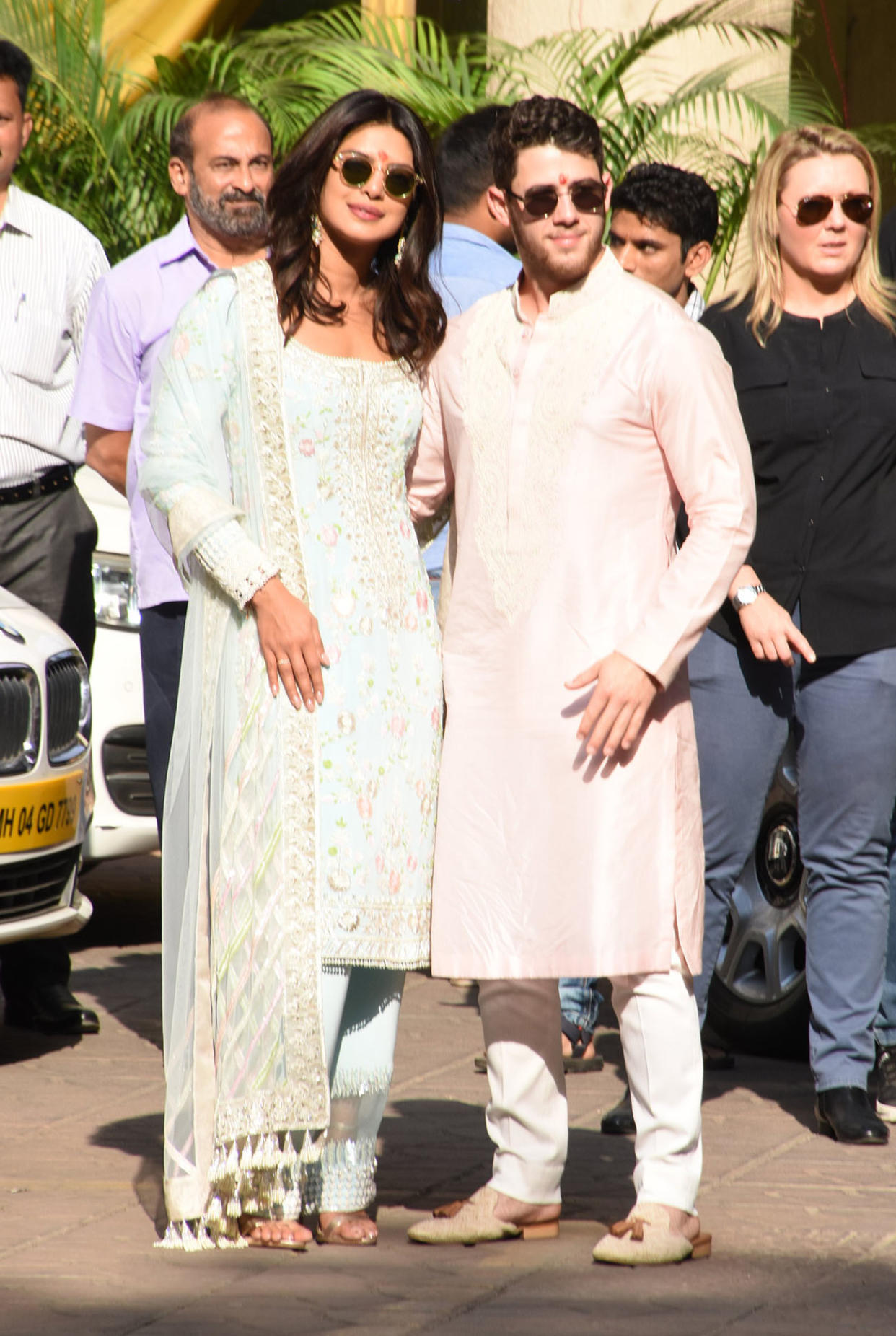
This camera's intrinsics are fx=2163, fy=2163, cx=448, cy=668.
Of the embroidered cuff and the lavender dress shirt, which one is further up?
the lavender dress shirt

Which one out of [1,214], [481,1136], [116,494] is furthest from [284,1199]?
[116,494]

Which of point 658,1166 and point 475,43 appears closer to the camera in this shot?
point 658,1166

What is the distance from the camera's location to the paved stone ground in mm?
3514

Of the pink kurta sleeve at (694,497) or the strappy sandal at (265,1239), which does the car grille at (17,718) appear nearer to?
the strappy sandal at (265,1239)

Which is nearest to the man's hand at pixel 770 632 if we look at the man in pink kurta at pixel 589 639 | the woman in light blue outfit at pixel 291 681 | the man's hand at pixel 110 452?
the man in pink kurta at pixel 589 639

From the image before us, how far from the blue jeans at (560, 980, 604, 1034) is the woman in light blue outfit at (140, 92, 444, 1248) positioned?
164 cm

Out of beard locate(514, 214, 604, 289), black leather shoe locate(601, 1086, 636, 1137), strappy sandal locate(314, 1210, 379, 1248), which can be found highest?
beard locate(514, 214, 604, 289)

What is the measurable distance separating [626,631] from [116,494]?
3756 mm

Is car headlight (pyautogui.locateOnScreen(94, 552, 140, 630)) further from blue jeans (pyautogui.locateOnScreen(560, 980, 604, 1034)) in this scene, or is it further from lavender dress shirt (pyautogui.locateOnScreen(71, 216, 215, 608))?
blue jeans (pyautogui.locateOnScreen(560, 980, 604, 1034))

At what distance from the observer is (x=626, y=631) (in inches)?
147

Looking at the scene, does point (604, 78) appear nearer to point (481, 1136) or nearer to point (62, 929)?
point (62, 929)

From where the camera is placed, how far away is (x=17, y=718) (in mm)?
5512

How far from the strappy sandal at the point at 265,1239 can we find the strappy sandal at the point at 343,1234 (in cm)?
4

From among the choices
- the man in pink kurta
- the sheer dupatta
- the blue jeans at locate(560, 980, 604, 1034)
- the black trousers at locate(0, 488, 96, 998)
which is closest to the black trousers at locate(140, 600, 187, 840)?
the black trousers at locate(0, 488, 96, 998)
